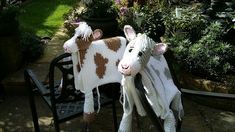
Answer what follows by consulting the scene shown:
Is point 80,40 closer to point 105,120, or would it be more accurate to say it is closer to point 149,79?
point 149,79

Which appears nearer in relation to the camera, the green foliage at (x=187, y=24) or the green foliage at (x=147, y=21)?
the green foliage at (x=187, y=24)

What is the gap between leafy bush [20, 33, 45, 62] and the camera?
225 inches

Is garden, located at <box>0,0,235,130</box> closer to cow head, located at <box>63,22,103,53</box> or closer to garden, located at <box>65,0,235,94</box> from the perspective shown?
garden, located at <box>65,0,235,94</box>

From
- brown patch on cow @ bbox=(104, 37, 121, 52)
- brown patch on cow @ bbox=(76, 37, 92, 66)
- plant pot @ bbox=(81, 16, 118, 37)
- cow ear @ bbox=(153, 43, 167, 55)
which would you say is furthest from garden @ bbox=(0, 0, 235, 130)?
cow ear @ bbox=(153, 43, 167, 55)

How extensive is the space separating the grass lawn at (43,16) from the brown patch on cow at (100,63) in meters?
3.62

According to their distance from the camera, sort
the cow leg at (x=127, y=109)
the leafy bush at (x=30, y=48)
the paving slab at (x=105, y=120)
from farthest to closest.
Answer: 1. the leafy bush at (x=30, y=48)
2. the paving slab at (x=105, y=120)
3. the cow leg at (x=127, y=109)

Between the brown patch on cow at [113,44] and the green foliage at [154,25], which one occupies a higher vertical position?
the brown patch on cow at [113,44]

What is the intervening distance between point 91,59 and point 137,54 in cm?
71

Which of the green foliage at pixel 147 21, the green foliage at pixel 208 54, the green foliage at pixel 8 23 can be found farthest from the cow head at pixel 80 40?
the green foliage at pixel 147 21

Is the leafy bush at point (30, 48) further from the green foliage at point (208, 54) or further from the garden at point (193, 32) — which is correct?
the green foliage at point (208, 54)

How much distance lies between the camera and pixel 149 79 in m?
2.69

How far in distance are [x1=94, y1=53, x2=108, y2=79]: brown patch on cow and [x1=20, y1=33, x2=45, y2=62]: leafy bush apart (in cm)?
Result: 270

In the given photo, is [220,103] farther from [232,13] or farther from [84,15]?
[84,15]

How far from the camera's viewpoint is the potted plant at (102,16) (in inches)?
229
